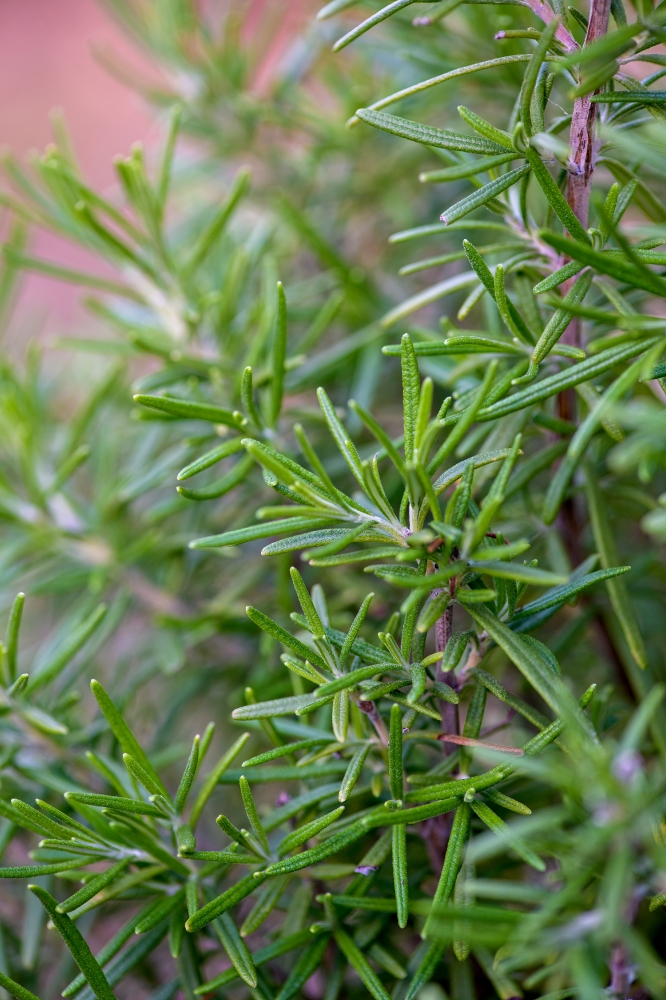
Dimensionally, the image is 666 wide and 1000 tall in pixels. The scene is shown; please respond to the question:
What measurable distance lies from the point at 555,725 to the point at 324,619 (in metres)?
0.09

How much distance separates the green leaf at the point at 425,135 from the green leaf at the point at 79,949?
11.9 inches

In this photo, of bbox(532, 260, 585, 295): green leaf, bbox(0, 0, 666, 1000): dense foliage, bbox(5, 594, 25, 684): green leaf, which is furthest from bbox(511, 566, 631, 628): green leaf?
bbox(5, 594, 25, 684): green leaf

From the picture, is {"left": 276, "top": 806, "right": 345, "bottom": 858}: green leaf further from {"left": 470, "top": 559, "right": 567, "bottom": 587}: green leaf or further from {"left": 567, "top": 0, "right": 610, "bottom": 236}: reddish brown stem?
{"left": 567, "top": 0, "right": 610, "bottom": 236}: reddish brown stem

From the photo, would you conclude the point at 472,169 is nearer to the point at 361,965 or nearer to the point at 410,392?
the point at 410,392

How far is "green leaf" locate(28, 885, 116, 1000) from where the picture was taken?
0.29 m

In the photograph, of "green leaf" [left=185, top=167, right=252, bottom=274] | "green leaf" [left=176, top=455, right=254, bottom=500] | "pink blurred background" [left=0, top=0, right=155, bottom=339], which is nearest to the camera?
"green leaf" [left=176, top=455, right=254, bottom=500]

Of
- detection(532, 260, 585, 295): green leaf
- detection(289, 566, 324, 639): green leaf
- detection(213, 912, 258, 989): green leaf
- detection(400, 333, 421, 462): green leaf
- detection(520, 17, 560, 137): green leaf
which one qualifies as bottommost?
detection(213, 912, 258, 989): green leaf

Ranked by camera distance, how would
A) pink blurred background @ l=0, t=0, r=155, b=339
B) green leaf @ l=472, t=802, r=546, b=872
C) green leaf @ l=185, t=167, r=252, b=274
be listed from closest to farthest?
green leaf @ l=472, t=802, r=546, b=872
green leaf @ l=185, t=167, r=252, b=274
pink blurred background @ l=0, t=0, r=155, b=339

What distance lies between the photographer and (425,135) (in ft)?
0.95

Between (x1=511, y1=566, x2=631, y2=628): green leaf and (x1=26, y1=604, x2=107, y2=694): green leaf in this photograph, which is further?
(x1=26, y1=604, x2=107, y2=694): green leaf

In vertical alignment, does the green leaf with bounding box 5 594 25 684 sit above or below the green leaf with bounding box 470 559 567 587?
below

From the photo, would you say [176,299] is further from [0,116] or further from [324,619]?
[0,116]

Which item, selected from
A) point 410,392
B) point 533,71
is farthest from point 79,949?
point 533,71

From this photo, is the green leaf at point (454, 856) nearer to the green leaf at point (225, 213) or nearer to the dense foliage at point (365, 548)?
the dense foliage at point (365, 548)
